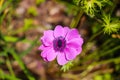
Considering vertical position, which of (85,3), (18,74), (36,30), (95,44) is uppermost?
(36,30)

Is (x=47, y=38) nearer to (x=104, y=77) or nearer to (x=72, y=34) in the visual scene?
(x=72, y=34)

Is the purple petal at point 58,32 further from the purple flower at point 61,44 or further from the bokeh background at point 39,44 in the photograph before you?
the bokeh background at point 39,44

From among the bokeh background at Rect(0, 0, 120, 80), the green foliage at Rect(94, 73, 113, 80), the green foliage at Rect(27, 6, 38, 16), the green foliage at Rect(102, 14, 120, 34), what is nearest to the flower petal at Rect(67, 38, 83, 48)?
the green foliage at Rect(102, 14, 120, 34)

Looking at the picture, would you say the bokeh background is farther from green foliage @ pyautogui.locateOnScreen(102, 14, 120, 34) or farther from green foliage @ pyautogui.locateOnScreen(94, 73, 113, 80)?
green foliage @ pyautogui.locateOnScreen(102, 14, 120, 34)

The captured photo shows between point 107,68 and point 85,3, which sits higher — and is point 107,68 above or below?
above

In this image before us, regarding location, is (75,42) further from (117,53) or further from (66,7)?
(66,7)

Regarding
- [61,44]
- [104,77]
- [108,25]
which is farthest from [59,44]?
[104,77]

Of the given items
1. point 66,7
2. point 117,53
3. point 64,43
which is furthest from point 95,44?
point 64,43
